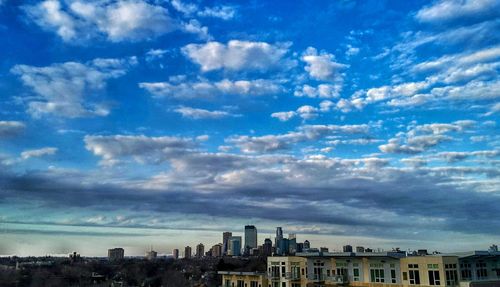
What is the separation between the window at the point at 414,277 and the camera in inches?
1393

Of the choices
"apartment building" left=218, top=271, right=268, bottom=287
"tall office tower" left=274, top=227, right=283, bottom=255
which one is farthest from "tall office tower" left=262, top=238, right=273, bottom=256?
"apartment building" left=218, top=271, right=268, bottom=287

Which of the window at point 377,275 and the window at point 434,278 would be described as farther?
the window at point 377,275

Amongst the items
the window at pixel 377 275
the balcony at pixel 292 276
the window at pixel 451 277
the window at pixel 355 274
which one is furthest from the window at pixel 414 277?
the balcony at pixel 292 276

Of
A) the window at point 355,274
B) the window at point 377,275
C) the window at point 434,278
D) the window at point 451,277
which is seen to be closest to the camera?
the window at point 451,277

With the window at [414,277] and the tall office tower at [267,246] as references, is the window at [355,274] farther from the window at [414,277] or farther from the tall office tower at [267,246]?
the tall office tower at [267,246]

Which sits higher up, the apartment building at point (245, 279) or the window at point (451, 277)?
the window at point (451, 277)

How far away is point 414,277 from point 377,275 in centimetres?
390

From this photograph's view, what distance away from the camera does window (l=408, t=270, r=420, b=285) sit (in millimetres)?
35375

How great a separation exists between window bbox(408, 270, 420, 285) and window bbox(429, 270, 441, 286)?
1.18 meters

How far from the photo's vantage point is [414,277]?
117ft

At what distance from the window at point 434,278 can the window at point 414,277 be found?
1182 millimetres

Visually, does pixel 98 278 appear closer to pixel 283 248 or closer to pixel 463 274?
pixel 283 248

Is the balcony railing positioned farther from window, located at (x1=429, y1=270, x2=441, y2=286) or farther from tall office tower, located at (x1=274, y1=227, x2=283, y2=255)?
tall office tower, located at (x1=274, y1=227, x2=283, y2=255)

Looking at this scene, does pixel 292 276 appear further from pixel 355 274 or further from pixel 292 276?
pixel 355 274
